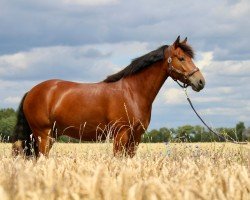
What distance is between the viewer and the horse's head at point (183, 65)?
904 centimetres

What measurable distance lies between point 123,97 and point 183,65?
3.73ft

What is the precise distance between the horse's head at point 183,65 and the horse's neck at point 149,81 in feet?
0.61

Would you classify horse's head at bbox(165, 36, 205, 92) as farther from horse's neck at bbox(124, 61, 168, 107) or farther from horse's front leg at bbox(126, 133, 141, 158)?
horse's front leg at bbox(126, 133, 141, 158)

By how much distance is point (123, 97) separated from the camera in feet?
29.7

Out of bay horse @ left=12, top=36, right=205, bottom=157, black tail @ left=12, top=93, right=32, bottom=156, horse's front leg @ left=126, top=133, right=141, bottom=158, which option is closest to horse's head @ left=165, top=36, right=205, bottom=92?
bay horse @ left=12, top=36, right=205, bottom=157

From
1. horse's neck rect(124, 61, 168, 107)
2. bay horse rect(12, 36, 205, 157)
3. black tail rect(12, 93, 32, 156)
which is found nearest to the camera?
bay horse rect(12, 36, 205, 157)

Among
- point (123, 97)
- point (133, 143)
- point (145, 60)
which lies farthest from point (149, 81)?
point (133, 143)

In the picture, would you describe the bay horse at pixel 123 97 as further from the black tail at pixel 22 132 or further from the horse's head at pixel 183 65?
the black tail at pixel 22 132

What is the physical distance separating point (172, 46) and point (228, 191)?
6.35 metres

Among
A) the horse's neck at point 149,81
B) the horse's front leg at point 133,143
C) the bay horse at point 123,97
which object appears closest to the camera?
the horse's front leg at point 133,143

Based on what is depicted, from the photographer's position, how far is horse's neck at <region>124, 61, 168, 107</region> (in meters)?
9.16

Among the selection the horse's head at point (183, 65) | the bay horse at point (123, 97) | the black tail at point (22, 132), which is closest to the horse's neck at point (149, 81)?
the bay horse at point (123, 97)

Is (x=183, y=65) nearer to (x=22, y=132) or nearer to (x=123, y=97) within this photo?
(x=123, y=97)

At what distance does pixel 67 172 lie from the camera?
3.99m
